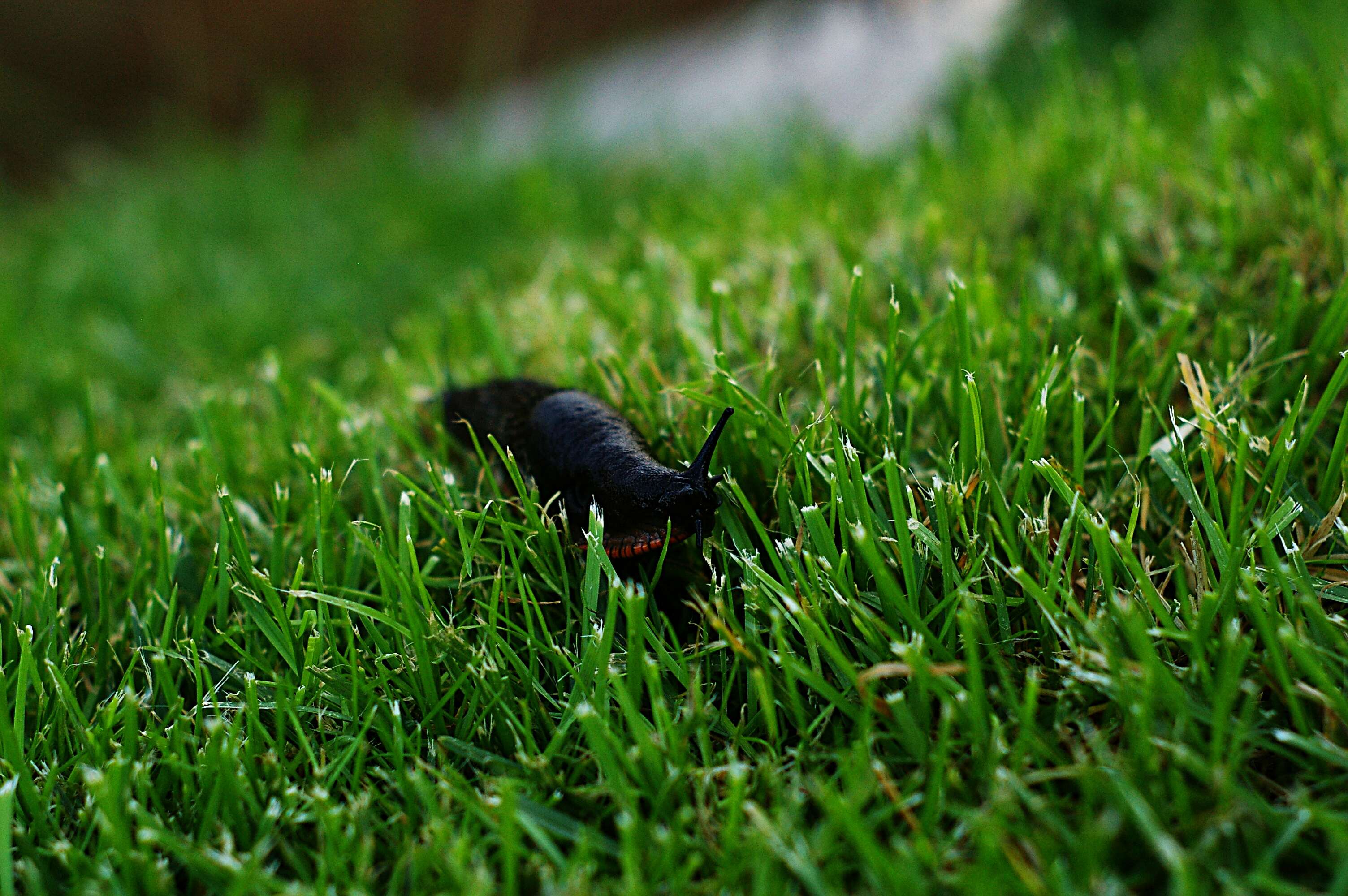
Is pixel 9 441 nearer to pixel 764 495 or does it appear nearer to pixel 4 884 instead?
pixel 4 884

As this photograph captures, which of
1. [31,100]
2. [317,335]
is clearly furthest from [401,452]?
[31,100]

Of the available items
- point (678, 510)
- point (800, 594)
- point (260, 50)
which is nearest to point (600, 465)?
point (678, 510)

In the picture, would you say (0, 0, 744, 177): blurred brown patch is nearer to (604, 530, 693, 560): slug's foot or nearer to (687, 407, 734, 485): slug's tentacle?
(687, 407, 734, 485): slug's tentacle

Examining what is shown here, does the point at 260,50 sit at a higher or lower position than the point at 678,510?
higher

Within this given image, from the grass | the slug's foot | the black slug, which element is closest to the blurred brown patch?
the grass

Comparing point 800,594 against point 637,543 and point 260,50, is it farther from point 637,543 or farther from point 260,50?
point 260,50
